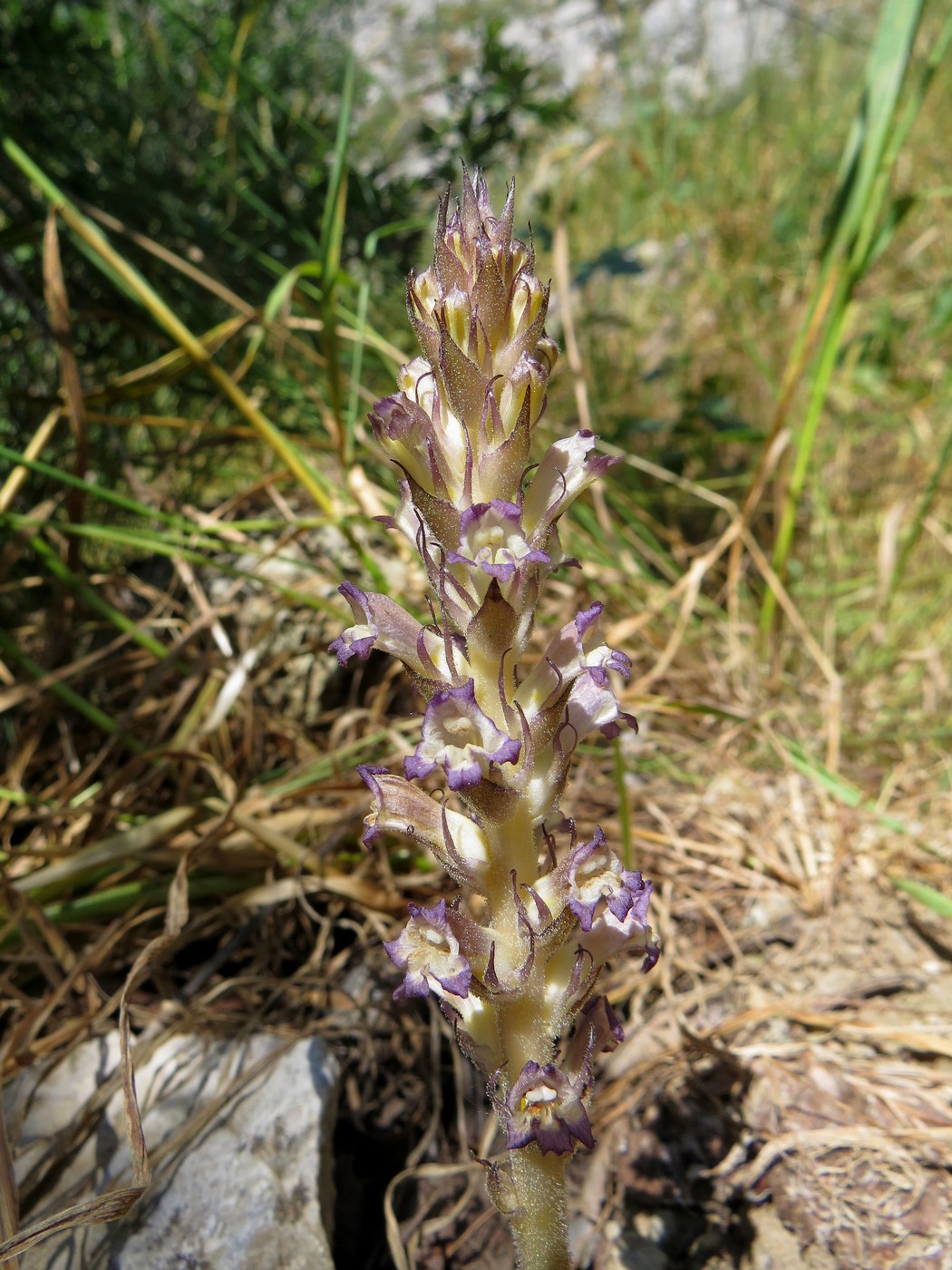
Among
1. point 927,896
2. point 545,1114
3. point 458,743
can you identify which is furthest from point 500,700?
point 927,896

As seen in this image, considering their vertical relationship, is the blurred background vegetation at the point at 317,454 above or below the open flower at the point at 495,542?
above

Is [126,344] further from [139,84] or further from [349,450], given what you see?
[349,450]

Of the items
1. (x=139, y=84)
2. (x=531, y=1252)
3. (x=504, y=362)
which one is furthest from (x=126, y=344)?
(x=531, y=1252)

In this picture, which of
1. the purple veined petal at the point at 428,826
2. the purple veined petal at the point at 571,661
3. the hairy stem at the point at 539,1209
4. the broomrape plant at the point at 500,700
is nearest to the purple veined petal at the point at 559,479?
the broomrape plant at the point at 500,700

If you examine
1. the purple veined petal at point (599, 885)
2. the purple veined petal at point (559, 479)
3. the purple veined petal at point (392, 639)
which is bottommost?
the purple veined petal at point (599, 885)

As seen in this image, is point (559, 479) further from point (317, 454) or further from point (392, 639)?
point (317, 454)

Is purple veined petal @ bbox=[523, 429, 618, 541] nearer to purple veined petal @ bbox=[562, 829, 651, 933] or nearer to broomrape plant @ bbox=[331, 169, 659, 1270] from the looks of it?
broomrape plant @ bbox=[331, 169, 659, 1270]

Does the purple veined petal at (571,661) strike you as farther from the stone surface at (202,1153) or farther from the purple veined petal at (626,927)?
the stone surface at (202,1153)
